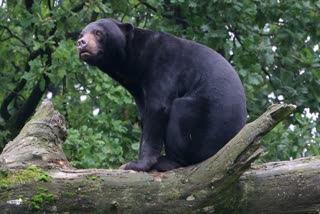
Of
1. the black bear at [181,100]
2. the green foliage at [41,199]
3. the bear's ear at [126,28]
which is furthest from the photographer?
the bear's ear at [126,28]

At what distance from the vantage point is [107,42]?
866 centimetres

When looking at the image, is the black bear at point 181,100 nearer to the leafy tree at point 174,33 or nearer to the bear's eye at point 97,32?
the bear's eye at point 97,32

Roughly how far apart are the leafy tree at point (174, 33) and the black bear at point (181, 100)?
175 inches

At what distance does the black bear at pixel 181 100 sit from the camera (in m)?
7.77

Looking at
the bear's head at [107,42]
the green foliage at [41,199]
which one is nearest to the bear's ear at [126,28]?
the bear's head at [107,42]

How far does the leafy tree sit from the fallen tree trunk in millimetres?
5618

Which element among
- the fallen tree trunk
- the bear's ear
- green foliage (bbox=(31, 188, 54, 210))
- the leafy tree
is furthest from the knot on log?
the leafy tree

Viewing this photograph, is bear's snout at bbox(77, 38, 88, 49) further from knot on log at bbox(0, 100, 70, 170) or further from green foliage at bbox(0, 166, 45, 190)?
green foliage at bbox(0, 166, 45, 190)

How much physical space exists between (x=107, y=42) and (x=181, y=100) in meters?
1.19

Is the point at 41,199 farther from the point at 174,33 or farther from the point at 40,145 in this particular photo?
the point at 174,33

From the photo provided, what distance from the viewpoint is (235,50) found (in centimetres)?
1407

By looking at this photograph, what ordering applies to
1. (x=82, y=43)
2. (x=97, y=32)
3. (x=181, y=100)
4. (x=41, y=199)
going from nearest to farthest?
(x=41, y=199) < (x=181, y=100) < (x=82, y=43) < (x=97, y=32)

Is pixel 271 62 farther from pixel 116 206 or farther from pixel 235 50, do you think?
pixel 116 206

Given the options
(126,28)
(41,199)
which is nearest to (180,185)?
(41,199)
